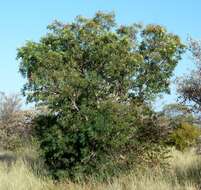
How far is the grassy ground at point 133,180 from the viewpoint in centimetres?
1290

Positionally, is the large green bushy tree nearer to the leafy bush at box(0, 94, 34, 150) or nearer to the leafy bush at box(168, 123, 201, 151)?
the leafy bush at box(168, 123, 201, 151)

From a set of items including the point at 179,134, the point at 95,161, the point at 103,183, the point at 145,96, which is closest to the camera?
the point at 103,183

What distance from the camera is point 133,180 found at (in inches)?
544

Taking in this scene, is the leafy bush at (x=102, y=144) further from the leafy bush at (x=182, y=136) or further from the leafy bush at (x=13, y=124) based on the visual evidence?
the leafy bush at (x=13, y=124)

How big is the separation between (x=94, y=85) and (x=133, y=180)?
9.96ft

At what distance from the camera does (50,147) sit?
1593 centimetres

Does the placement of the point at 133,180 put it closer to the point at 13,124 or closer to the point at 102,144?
the point at 102,144

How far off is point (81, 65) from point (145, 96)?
1.94 metres

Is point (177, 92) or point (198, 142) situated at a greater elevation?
point (177, 92)

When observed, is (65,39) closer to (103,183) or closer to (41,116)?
(41,116)

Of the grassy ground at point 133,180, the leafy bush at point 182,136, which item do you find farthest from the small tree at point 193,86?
the leafy bush at point 182,136

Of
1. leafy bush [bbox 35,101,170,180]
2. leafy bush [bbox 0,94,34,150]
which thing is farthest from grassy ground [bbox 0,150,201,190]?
leafy bush [bbox 0,94,34,150]

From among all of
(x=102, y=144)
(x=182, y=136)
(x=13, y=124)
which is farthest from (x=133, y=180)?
(x=13, y=124)

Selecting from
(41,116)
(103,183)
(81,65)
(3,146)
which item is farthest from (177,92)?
(3,146)
